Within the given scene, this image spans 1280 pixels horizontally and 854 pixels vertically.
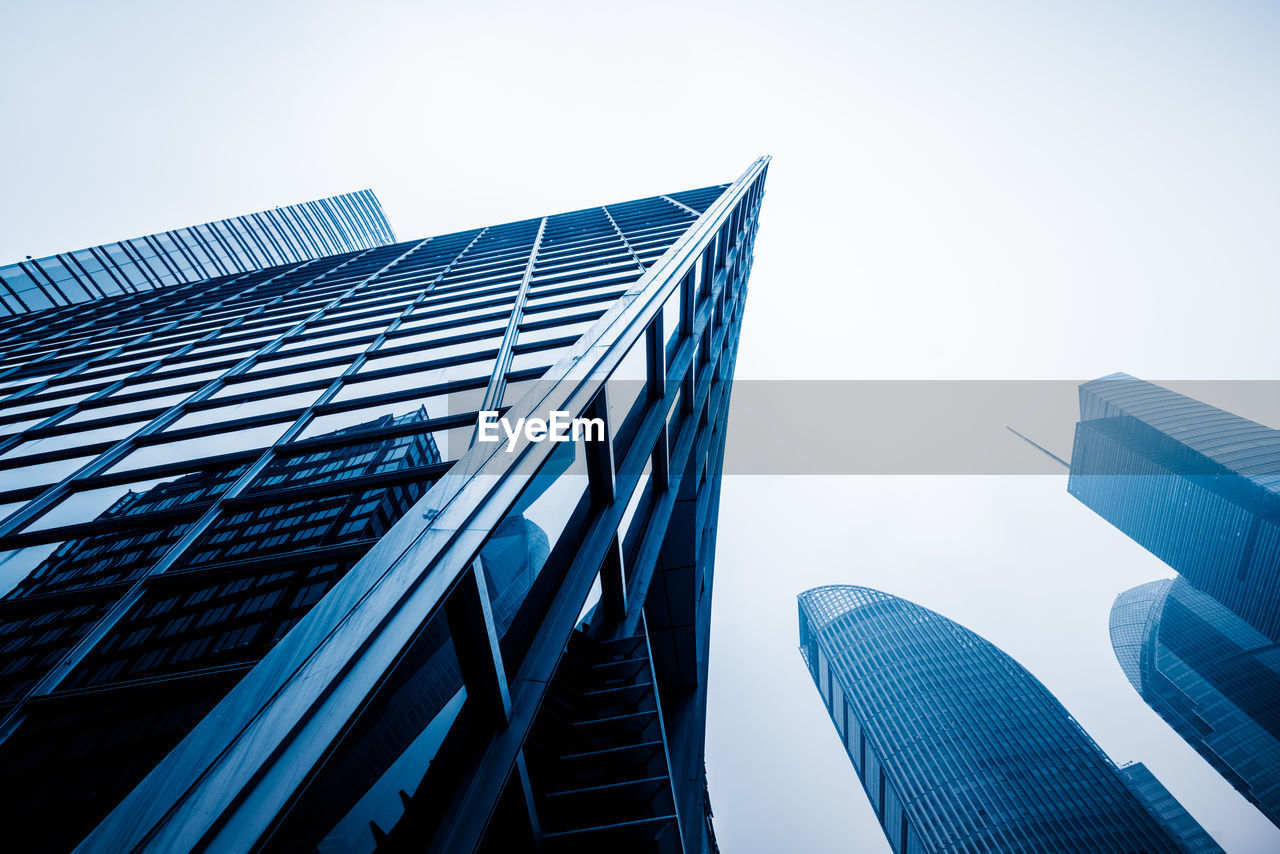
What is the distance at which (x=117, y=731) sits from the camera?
13.1 feet

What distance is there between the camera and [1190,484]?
406 ft

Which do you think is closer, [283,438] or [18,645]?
[18,645]

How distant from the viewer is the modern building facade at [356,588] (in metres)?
3.11

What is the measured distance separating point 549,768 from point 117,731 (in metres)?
3.75

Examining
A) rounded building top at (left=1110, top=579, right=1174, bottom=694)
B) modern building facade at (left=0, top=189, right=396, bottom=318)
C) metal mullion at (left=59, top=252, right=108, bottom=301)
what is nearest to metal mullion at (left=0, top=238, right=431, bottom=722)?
modern building facade at (left=0, top=189, right=396, bottom=318)

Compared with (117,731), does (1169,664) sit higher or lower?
lower

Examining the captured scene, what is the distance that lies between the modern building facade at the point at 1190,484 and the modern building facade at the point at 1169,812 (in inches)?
1897

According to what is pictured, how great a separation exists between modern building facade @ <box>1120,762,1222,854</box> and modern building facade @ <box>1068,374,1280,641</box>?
4819 centimetres

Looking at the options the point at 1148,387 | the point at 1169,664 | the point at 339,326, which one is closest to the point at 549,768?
the point at 339,326

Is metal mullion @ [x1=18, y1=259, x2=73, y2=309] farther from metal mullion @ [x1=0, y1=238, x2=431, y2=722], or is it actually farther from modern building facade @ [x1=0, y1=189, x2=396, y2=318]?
metal mullion @ [x1=0, y1=238, x2=431, y2=722]

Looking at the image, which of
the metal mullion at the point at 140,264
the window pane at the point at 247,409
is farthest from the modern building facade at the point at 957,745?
the metal mullion at the point at 140,264

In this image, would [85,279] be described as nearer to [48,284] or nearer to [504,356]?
[48,284]

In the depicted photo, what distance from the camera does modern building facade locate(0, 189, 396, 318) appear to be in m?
27.7

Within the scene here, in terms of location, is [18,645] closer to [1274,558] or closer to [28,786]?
[28,786]
